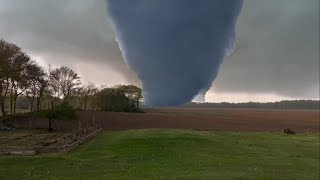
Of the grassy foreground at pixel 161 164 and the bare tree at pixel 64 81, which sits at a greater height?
the bare tree at pixel 64 81

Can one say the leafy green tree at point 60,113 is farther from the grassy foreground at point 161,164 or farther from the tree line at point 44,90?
the grassy foreground at point 161,164

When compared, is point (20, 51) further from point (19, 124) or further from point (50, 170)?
point (50, 170)

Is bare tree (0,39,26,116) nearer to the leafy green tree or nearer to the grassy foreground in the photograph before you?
the leafy green tree

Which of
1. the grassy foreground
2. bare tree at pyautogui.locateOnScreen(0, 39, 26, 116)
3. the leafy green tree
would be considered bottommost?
the grassy foreground

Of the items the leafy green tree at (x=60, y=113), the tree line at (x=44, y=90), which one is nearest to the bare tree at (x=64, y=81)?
the tree line at (x=44, y=90)

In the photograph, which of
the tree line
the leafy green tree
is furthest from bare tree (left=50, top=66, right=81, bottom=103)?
the leafy green tree

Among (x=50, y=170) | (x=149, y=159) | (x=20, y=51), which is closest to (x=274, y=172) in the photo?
(x=149, y=159)

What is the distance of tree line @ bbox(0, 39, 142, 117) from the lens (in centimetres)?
8469

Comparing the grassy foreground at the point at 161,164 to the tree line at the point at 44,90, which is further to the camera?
the tree line at the point at 44,90

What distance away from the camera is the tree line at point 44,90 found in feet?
278

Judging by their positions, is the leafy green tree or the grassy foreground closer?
the grassy foreground

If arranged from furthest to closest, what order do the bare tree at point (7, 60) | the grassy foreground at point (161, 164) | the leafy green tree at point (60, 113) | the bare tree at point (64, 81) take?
the bare tree at point (64, 81) < the bare tree at point (7, 60) < the leafy green tree at point (60, 113) < the grassy foreground at point (161, 164)

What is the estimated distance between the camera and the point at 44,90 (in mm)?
109438

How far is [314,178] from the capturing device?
26109mm
